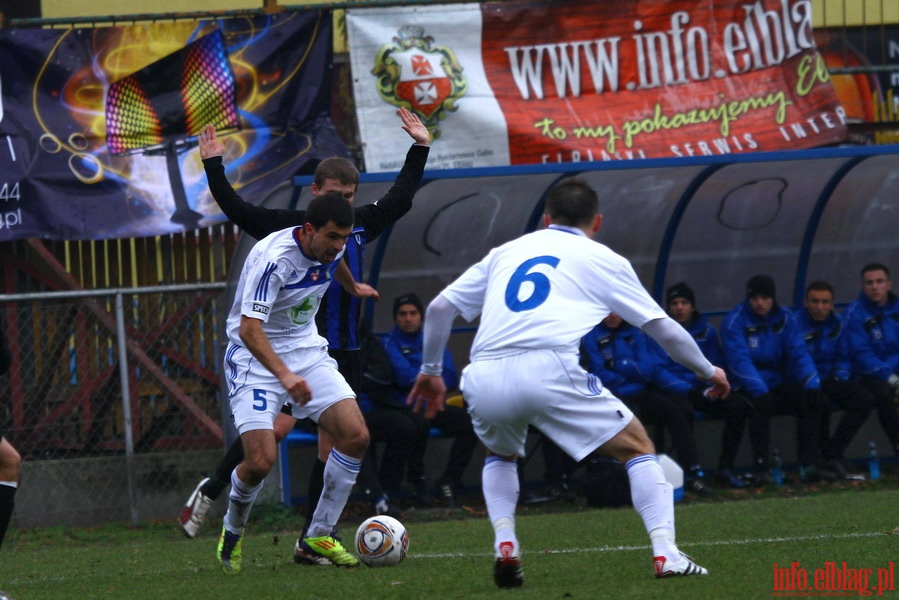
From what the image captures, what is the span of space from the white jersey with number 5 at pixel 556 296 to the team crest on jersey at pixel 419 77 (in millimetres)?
5717

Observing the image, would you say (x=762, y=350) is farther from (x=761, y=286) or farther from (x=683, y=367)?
(x=683, y=367)

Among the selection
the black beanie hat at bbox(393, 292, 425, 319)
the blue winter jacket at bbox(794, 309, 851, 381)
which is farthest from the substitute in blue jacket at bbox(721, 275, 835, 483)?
the black beanie hat at bbox(393, 292, 425, 319)

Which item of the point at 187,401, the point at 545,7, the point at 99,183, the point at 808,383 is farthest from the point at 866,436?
the point at 99,183

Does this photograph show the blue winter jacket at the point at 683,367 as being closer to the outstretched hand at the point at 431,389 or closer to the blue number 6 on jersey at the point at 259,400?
the blue number 6 on jersey at the point at 259,400

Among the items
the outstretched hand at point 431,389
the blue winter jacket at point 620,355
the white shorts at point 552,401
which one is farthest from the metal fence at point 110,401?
the white shorts at point 552,401

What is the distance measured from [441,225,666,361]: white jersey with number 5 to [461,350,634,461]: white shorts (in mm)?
64

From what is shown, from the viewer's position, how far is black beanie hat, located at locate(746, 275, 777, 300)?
1090cm

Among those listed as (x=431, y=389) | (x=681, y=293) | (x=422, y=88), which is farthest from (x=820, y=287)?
(x=431, y=389)

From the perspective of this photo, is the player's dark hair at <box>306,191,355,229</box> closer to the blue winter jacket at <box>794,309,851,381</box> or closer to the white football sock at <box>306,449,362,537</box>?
the white football sock at <box>306,449,362,537</box>

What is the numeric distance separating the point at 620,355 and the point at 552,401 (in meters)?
5.36

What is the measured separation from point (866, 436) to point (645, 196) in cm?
261

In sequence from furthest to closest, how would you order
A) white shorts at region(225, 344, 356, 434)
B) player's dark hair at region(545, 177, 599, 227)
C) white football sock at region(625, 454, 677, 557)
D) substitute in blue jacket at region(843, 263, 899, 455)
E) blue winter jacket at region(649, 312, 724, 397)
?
substitute in blue jacket at region(843, 263, 899, 455) → blue winter jacket at region(649, 312, 724, 397) → white shorts at region(225, 344, 356, 434) → player's dark hair at region(545, 177, 599, 227) → white football sock at region(625, 454, 677, 557)

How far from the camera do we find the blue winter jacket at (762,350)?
10.8 metres

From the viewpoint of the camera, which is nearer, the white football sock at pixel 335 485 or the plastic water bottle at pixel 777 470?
the white football sock at pixel 335 485
